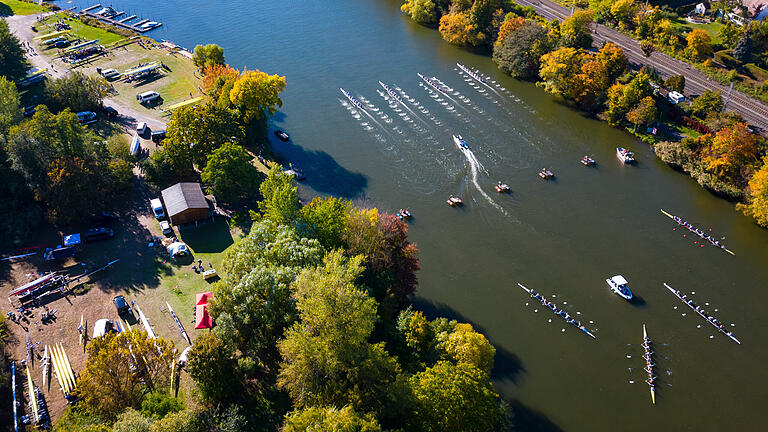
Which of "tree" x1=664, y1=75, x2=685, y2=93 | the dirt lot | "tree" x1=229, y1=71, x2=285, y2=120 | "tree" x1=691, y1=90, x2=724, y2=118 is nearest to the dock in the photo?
"tree" x1=229, y1=71, x2=285, y2=120

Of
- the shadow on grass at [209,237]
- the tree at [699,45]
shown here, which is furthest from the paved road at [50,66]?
the tree at [699,45]

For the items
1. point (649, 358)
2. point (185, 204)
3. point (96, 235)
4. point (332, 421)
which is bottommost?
point (96, 235)

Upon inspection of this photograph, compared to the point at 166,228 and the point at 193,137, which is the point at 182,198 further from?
the point at 193,137

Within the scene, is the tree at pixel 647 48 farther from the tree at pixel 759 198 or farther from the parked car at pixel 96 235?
Answer: the parked car at pixel 96 235

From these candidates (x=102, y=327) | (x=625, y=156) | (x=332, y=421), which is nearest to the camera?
(x=332, y=421)

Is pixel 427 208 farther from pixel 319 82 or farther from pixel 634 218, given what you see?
pixel 319 82

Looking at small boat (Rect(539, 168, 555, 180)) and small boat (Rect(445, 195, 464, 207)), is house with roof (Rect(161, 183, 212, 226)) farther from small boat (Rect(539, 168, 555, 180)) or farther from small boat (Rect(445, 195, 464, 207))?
small boat (Rect(539, 168, 555, 180))

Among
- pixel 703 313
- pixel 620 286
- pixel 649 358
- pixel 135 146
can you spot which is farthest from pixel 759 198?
pixel 135 146
